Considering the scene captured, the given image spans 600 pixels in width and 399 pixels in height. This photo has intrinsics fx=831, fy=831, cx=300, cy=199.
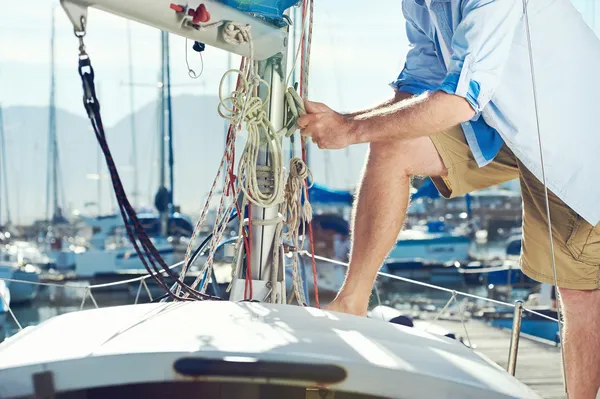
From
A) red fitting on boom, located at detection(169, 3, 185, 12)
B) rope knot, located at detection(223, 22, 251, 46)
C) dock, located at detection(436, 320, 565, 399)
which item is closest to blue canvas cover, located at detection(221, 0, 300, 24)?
rope knot, located at detection(223, 22, 251, 46)

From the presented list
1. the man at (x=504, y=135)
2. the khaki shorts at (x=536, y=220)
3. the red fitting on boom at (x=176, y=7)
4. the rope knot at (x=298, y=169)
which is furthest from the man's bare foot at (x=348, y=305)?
the red fitting on boom at (x=176, y=7)

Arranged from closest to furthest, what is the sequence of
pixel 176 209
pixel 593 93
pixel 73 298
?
pixel 593 93 → pixel 73 298 → pixel 176 209

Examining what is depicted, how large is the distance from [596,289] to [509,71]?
686 millimetres

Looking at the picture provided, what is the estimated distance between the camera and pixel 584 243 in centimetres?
237

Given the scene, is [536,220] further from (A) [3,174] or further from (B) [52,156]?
(A) [3,174]

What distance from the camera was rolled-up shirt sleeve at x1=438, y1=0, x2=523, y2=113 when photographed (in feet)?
6.86

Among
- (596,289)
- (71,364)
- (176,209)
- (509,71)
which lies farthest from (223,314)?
(176,209)

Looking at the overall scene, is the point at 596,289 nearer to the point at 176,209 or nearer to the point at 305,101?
the point at 305,101

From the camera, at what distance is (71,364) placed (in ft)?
3.81

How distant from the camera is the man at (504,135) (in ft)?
7.00

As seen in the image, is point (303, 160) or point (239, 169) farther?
point (303, 160)

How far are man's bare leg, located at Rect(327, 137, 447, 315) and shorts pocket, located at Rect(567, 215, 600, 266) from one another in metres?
0.44

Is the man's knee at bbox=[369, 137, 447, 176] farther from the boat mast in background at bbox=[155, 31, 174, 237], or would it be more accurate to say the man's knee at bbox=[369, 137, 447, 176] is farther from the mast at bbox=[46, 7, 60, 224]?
the mast at bbox=[46, 7, 60, 224]

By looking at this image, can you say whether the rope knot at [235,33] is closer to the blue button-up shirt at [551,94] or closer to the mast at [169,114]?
the blue button-up shirt at [551,94]
